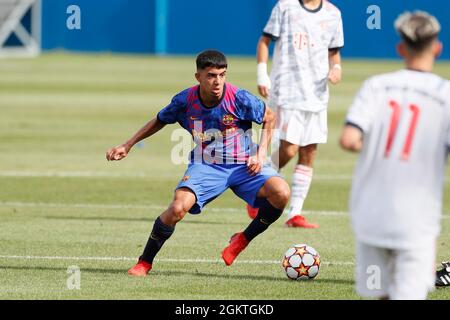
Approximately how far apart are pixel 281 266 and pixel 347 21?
119 ft

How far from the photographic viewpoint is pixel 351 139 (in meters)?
5.75

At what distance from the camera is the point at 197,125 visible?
29.9ft

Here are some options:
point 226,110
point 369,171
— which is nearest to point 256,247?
point 226,110

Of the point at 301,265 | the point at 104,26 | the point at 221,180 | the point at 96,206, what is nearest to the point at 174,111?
the point at 221,180

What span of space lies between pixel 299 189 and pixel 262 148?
119 inches

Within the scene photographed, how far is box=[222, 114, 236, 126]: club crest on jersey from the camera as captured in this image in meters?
9.06

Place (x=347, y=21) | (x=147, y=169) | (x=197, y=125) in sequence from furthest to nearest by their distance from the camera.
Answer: (x=347, y=21), (x=147, y=169), (x=197, y=125)

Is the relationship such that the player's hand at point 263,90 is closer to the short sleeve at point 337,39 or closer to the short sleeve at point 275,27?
the short sleeve at point 275,27

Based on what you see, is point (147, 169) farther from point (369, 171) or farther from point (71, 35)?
point (71, 35)

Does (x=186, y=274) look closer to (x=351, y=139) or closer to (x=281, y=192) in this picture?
(x=281, y=192)

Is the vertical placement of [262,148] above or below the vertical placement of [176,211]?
above

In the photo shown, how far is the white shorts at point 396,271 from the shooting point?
229 inches

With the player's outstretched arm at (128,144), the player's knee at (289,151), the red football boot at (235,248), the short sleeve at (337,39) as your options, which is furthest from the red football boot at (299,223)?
the player's outstretched arm at (128,144)

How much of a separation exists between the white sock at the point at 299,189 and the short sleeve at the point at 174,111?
3002mm
